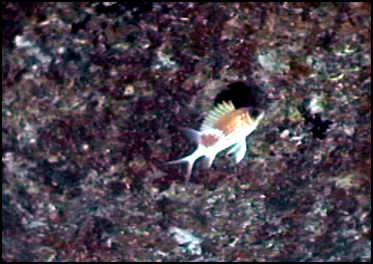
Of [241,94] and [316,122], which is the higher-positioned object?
[241,94]

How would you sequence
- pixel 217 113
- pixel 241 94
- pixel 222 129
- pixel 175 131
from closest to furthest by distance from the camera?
pixel 222 129
pixel 217 113
pixel 241 94
pixel 175 131

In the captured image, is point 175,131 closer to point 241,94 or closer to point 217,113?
point 217,113

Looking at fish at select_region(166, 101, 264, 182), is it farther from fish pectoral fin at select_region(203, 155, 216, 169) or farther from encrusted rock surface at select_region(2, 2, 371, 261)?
encrusted rock surface at select_region(2, 2, 371, 261)

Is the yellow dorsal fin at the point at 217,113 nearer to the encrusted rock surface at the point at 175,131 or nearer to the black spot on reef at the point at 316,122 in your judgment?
the encrusted rock surface at the point at 175,131

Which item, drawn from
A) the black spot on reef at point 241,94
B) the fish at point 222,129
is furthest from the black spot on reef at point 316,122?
the fish at point 222,129

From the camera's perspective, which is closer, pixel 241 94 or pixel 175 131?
pixel 241 94

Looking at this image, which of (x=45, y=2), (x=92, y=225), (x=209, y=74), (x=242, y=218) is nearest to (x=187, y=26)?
(x=209, y=74)

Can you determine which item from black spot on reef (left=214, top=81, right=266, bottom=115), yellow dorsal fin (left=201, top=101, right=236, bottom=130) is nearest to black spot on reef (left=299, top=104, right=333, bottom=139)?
black spot on reef (left=214, top=81, right=266, bottom=115)

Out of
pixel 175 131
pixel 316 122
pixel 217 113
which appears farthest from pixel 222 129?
pixel 316 122
